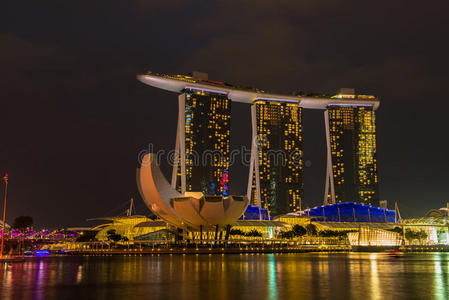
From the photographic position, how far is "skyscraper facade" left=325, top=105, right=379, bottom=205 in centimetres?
13875

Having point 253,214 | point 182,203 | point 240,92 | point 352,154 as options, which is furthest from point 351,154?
point 182,203

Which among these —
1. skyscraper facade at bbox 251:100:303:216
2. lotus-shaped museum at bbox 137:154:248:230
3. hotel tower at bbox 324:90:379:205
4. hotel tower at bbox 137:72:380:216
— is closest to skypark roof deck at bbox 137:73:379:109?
hotel tower at bbox 137:72:380:216

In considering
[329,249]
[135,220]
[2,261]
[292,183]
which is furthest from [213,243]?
[292,183]

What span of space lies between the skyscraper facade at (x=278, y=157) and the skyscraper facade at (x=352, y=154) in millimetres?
10571

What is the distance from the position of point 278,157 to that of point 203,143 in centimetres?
2472

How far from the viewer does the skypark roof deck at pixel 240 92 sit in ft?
393

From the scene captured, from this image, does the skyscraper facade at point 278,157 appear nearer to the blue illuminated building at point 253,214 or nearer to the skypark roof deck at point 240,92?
the skypark roof deck at point 240,92

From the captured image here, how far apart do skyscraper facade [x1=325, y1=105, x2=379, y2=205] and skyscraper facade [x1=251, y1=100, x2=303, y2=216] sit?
1057cm

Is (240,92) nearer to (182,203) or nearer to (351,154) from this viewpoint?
(351,154)

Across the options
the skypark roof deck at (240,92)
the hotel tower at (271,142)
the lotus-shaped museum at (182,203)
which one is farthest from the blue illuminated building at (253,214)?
the lotus-shaped museum at (182,203)

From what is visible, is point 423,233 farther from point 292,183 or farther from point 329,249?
point 292,183

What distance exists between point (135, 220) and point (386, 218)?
67700mm

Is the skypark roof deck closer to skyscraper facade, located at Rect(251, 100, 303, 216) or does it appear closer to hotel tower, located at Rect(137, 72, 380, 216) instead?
hotel tower, located at Rect(137, 72, 380, 216)

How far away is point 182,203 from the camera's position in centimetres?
7344
